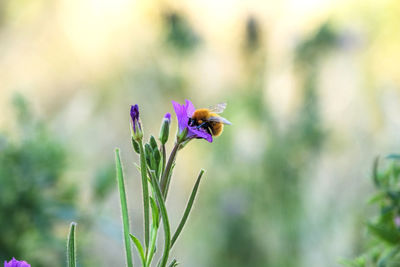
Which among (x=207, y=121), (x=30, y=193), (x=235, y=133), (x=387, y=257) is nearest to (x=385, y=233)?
(x=387, y=257)

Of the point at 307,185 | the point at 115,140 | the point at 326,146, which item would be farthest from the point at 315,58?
the point at 115,140

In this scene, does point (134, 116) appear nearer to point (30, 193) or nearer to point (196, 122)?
point (196, 122)

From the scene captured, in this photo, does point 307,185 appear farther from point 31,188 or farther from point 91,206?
point 31,188

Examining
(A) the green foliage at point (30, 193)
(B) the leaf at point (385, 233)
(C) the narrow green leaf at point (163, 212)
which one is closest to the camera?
(C) the narrow green leaf at point (163, 212)

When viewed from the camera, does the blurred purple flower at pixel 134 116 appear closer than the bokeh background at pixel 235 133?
Yes

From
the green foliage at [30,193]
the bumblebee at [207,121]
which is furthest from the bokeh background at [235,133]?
the bumblebee at [207,121]

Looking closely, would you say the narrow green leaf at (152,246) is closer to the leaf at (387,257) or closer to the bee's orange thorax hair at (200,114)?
the bee's orange thorax hair at (200,114)

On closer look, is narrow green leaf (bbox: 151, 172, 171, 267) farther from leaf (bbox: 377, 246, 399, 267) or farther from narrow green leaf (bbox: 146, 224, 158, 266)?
leaf (bbox: 377, 246, 399, 267)
